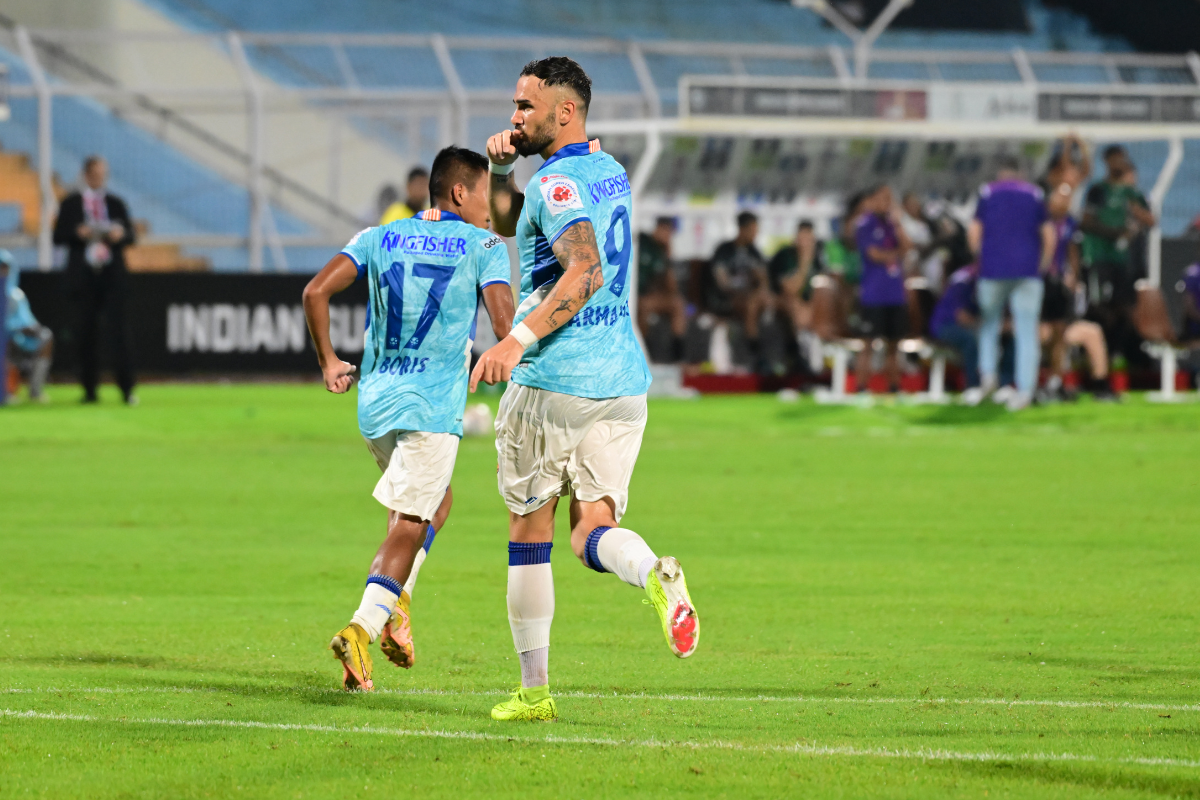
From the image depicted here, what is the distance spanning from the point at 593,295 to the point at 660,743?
1326 mm

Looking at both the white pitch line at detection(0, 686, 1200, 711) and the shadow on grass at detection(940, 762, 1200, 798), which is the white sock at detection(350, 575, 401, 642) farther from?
the shadow on grass at detection(940, 762, 1200, 798)

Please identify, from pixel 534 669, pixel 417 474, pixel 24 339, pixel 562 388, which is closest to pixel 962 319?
pixel 24 339

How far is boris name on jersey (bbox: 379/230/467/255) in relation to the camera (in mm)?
6711

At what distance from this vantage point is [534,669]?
5.61 m

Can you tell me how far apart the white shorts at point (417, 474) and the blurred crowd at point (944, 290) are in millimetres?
12815

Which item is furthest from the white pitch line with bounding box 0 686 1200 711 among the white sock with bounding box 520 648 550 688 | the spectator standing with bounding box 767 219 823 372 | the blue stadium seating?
the blue stadium seating

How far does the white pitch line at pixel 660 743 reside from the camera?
195 inches

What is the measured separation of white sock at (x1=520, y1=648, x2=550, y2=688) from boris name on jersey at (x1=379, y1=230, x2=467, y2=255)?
1705 millimetres

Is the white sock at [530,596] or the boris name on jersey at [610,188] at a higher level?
the boris name on jersey at [610,188]

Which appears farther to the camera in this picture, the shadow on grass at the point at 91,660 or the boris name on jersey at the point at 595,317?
the shadow on grass at the point at 91,660

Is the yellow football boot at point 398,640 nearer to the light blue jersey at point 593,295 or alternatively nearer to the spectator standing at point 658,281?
the light blue jersey at point 593,295

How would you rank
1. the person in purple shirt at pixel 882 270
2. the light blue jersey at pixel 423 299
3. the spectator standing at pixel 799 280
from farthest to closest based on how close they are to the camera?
the spectator standing at pixel 799 280
the person in purple shirt at pixel 882 270
the light blue jersey at pixel 423 299

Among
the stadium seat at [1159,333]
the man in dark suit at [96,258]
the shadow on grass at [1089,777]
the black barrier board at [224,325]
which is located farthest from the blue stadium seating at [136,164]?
the shadow on grass at [1089,777]

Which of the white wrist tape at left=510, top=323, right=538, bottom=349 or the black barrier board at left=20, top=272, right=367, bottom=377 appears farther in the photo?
the black barrier board at left=20, top=272, right=367, bottom=377
